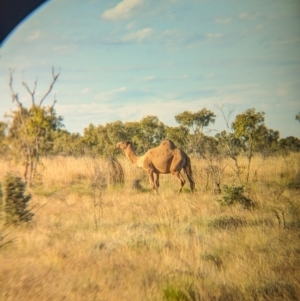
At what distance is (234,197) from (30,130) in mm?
2511

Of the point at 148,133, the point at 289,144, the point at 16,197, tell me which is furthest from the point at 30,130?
the point at 289,144

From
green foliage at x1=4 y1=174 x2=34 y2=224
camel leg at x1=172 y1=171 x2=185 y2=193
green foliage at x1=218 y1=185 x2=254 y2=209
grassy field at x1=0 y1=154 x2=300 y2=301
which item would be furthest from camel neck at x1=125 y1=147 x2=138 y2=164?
green foliage at x1=4 y1=174 x2=34 y2=224

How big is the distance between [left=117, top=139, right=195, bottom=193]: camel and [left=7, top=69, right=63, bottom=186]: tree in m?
1.04

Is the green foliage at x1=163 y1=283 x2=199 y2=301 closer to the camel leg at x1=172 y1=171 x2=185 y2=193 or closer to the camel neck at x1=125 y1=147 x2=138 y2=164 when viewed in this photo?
the camel leg at x1=172 y1=171 x2=185 y2=193

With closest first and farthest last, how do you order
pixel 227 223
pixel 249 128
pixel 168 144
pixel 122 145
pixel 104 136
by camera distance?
pixel 227 223 → pixel 104 136 → pixel 249 128 → pixel 122 145 → pixel 168 144

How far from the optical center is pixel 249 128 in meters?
4.48

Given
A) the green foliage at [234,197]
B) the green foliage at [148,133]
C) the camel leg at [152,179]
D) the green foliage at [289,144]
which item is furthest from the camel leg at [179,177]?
the green foliage at [289,144]

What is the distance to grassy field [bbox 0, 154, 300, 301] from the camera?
3455mm

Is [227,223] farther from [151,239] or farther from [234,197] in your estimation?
[151,239]

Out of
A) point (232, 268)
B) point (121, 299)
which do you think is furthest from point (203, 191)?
point (121, 299)

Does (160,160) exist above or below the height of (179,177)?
above

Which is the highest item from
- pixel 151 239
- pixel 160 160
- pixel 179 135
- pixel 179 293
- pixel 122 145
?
pixel 179 135

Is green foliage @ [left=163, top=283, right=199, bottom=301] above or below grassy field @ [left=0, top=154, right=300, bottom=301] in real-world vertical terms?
below

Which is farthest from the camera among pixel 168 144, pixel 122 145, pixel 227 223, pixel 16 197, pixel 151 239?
pixel 168 144
